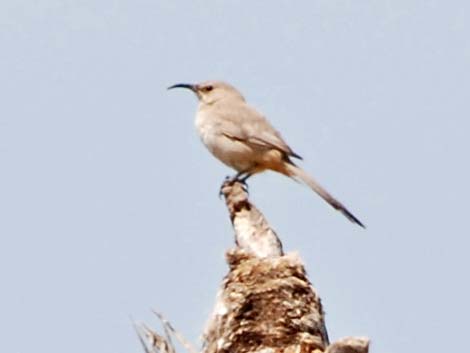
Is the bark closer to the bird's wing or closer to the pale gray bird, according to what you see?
the pale gray bird

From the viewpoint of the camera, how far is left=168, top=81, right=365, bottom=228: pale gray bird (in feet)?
41.6

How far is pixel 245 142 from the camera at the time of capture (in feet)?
42.1

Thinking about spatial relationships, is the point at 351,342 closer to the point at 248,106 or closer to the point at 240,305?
the point at 240,305

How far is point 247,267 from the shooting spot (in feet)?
25.5

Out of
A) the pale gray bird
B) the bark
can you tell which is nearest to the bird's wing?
the pale gray bird

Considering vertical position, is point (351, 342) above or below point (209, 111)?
below

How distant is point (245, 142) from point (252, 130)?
200mm

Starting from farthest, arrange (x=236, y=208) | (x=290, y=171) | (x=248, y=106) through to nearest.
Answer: (x=248, y=106)
(x=290, y=171)
(x=236, y=208)

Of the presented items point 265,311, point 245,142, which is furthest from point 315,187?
point 265,311

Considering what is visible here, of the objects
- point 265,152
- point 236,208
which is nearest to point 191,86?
point 265,152

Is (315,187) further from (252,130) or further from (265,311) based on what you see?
(265,311)

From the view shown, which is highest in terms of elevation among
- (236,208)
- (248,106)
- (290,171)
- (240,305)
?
(248,106)

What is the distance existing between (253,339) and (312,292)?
1.42 feet

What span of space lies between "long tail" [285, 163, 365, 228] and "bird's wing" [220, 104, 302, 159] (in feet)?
0.36
